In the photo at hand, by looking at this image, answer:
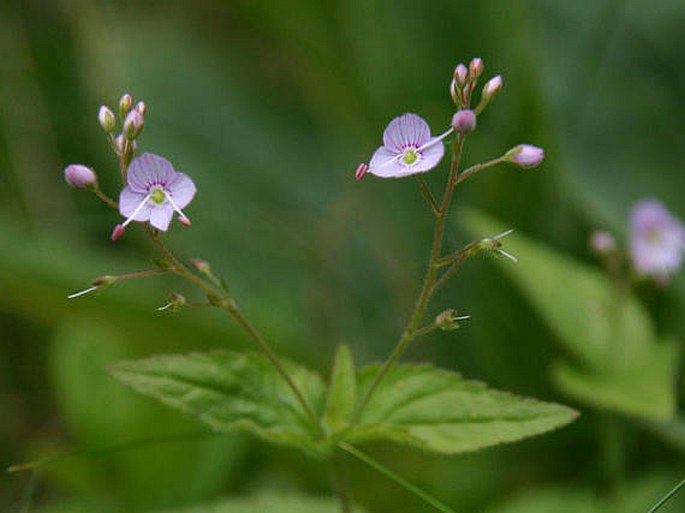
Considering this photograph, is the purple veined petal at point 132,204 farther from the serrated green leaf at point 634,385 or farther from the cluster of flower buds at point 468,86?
the serrated green leaf at point 634,385

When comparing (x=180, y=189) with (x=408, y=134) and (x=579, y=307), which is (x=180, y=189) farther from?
(x=579, y=307)

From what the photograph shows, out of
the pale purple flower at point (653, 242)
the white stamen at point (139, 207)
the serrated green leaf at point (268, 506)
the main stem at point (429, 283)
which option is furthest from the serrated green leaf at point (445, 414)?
the pale purple flower at point (653, 242)

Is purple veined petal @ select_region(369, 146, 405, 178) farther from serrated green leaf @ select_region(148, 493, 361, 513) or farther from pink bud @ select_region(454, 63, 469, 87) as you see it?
serrated green leaf @ select_region(148, 493, 361, 513)

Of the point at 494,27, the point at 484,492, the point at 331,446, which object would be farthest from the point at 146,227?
the point at 494,27

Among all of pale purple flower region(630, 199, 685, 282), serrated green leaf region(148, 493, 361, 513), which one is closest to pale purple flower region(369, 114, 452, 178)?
serrated green leaf region(148, 493, 361, 513)

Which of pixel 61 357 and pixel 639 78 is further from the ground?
pixel 639 78

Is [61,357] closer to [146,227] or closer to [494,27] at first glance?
[146,227]
